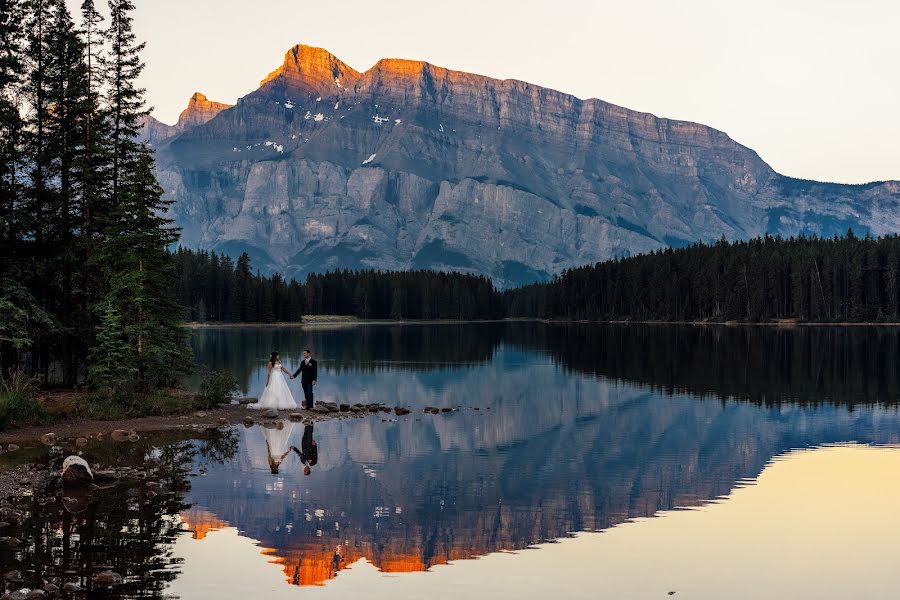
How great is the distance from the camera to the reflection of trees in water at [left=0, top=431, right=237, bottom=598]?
17.8m

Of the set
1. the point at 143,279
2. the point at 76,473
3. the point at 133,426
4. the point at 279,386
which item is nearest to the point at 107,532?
the point at 76,473

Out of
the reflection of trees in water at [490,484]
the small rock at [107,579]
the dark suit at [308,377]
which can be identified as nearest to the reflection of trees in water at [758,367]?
the reflection of trees in water at [490,484]

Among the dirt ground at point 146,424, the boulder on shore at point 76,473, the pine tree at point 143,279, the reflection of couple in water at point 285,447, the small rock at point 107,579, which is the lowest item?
the reflection of couple in water at point 285,447

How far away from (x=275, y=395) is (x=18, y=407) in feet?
47.3

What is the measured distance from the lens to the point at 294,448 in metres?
35.9

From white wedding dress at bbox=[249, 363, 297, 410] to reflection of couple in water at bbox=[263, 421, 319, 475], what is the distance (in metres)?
5.52

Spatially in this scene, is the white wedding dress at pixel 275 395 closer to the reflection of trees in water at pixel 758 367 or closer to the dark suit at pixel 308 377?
the dark suit at pixel 308 377

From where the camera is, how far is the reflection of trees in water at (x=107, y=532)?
17781 millimetres

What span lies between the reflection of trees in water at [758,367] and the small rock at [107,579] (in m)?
45.7

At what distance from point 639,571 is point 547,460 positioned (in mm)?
15227

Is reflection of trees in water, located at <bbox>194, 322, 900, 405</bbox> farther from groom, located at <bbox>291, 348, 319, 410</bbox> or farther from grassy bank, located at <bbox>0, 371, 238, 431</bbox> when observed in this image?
grassy bank, located at <bbox>0, 371, 238, 431</bbox>

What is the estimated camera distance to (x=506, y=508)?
25766mm

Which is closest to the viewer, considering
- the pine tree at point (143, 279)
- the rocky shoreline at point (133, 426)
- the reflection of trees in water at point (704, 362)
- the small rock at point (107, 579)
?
the small rock at point (107, 579)

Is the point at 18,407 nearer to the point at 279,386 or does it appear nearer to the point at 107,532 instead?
the point at 279,386
